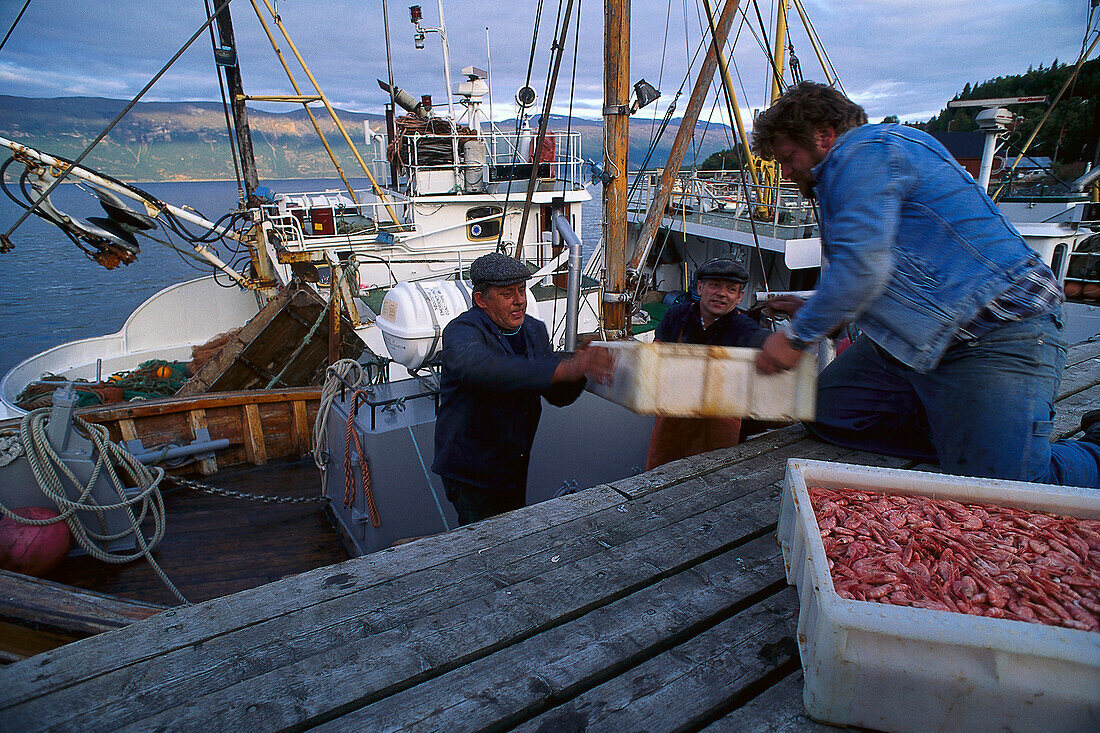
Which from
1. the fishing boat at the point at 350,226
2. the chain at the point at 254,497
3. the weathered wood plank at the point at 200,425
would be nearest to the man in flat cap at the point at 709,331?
the chain at the point at 254,497

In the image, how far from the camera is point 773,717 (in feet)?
4.57

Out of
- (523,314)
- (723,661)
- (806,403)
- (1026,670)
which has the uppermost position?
(523,314)

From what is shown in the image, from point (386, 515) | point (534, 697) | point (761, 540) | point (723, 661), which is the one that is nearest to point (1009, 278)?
point (761, 540)

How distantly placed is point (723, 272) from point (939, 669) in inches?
101

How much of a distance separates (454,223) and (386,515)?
10631 millimetres

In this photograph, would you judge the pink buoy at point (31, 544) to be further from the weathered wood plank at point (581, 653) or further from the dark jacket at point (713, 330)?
the dark jacket at point (713, 330)

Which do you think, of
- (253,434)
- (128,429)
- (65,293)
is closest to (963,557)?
(253,434)

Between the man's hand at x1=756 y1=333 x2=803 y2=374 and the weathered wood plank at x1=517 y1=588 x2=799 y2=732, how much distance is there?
33.5 inches

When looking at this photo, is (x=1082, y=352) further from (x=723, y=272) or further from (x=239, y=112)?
(x=239, y=112)

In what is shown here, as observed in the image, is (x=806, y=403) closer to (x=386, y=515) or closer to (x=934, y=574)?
(x=934, y=574)

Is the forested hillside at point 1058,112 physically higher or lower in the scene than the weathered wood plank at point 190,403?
higher

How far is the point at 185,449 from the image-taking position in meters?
5.58

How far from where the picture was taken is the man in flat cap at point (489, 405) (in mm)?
2982

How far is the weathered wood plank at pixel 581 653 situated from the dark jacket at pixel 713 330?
175 centimetres
